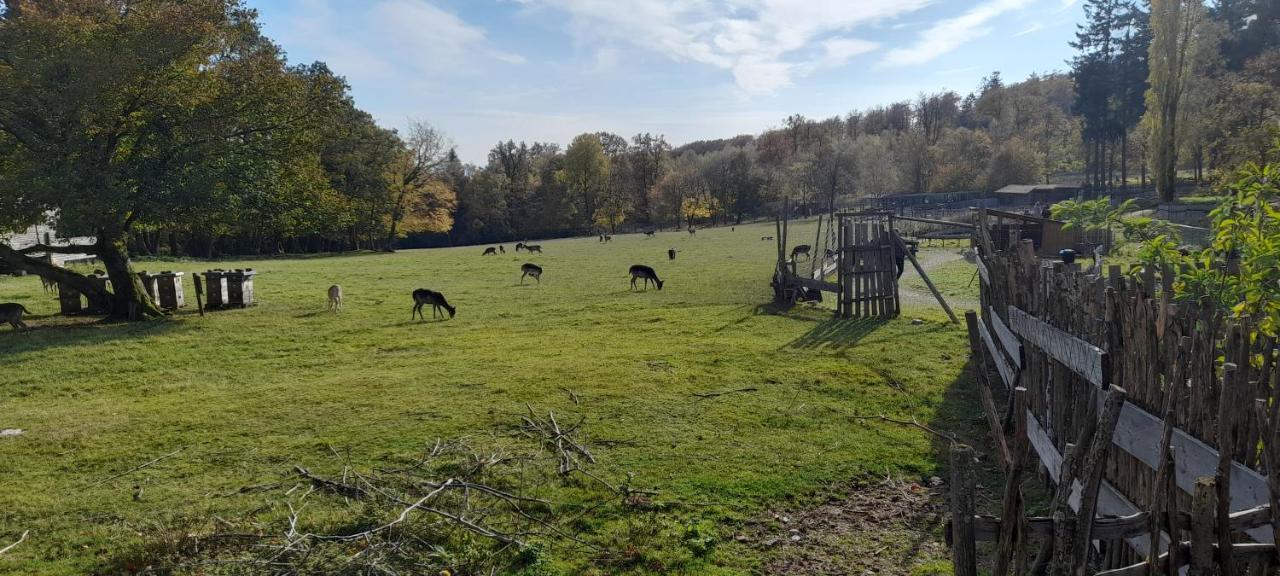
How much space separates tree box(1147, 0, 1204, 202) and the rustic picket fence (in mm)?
47452

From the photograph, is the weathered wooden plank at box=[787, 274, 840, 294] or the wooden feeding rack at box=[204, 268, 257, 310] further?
the wooden feeding rack at box=[204, 268, 257, 310]

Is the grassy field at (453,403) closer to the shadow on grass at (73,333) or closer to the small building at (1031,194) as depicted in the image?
the shadow on grass at (73,333)

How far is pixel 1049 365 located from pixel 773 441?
10.1 feet

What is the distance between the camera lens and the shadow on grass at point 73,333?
14.2m

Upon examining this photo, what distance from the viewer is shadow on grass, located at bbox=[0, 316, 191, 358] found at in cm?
1423

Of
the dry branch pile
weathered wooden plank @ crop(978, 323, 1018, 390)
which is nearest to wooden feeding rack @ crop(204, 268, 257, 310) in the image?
the dry branch pile

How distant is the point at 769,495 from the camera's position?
6.58 meters

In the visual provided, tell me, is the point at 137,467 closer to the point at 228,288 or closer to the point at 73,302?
the point at 228,288

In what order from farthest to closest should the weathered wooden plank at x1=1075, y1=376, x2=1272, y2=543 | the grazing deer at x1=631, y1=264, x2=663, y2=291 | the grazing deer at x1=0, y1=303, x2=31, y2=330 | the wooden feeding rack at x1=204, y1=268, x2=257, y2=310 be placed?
the grazing deer at x1=631, y1=264, x2=663, y2=291 → the wooden feeding rack at x1=204, y1=268, x2=257, y2=310 → the grazing deer at x1=0, y1=303, x2=31, y2=330 → the weathered wooden plank at x1=1075, y1=376, x2=1272, y2=543

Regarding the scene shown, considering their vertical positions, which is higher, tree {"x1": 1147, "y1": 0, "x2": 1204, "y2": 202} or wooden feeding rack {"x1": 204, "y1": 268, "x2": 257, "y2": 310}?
tree {"x1": 1147, "y1": 0, "x2": 1204, "y2": 202}

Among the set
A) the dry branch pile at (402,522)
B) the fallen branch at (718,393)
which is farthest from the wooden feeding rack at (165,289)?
the fallen branch at (718,393)

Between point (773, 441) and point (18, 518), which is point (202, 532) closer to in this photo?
point (18, 518)

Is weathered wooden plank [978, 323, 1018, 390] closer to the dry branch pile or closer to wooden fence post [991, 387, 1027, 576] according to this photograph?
the dry branch pile

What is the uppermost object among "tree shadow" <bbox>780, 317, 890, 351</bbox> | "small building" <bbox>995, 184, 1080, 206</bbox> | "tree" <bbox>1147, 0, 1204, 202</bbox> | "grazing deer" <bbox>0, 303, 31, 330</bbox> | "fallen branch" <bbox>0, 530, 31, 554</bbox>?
"tree" <bbox>1147, 0, 1204, 202</bbox>
